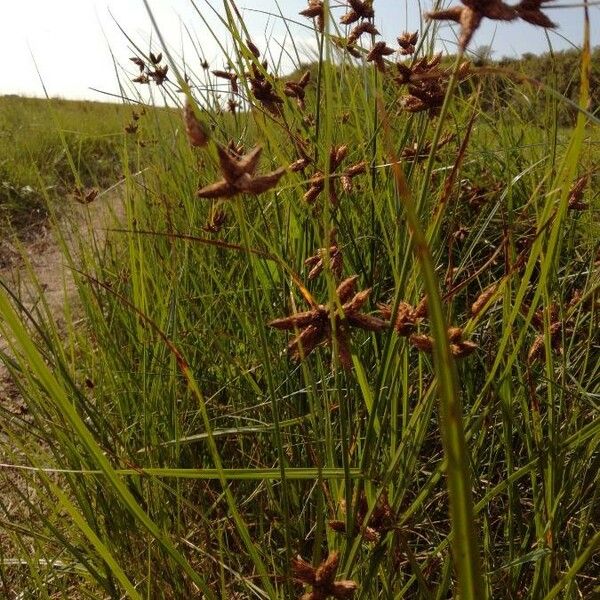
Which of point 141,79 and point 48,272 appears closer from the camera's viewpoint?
point 141,79

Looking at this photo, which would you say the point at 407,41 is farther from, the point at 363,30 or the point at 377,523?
the point at 377,523

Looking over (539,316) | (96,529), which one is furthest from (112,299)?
(539,316)

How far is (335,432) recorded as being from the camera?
105 cm

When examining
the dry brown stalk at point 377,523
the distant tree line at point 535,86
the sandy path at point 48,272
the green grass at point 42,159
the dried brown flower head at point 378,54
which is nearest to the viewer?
the dry brown stalk at point 377,523

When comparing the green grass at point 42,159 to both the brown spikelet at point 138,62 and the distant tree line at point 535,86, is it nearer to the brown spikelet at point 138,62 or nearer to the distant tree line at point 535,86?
the brown spikelet at point 138,62

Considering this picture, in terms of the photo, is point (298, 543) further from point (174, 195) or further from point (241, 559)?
point (174, 195)

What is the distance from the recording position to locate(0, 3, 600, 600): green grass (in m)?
0.61

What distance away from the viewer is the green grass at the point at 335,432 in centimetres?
61

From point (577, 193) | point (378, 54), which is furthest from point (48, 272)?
point (577, 193)

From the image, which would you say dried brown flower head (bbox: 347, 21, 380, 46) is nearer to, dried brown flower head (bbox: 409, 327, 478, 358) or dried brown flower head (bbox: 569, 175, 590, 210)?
dried brown flower head (bbox: 569, 175, 590, 210)

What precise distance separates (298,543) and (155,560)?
23 cm

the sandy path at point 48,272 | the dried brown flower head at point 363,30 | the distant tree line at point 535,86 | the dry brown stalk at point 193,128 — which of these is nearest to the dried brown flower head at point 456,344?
the dry brown stalk at point 193,128

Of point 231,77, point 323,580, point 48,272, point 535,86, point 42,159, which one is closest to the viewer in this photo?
point 323,580

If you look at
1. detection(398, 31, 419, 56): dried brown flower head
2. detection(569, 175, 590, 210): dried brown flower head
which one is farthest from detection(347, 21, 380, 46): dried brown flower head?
detection(569, 175, 590, 210): dried brown flower head
